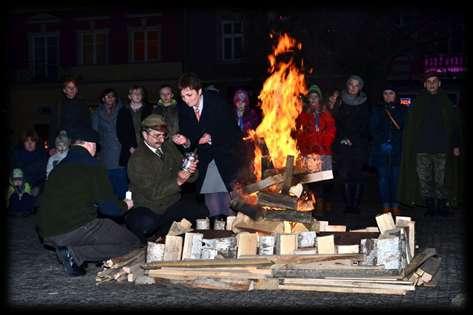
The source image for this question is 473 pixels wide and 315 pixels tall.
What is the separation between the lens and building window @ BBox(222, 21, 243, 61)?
3884 cm

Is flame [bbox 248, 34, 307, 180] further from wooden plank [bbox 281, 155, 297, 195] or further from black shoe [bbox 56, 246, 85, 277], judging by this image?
black shoe [bbox 56, 246, 85, 277]

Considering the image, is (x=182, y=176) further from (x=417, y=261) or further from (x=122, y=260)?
(x=417, y=261)

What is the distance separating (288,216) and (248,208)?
0.43m

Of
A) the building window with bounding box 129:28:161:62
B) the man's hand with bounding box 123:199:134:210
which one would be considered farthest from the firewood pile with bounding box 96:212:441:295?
the building window with bounding box 129:28:161:62

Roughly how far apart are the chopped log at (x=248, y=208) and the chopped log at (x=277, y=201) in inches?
3.7

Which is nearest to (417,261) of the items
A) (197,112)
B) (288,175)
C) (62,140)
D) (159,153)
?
(288,175)

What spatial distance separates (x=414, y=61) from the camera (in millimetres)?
35594

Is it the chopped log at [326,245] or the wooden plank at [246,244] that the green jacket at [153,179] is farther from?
the chopped log at [326,245]

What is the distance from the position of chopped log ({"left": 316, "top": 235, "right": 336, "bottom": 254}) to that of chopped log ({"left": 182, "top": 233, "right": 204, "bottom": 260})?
3.57 ft

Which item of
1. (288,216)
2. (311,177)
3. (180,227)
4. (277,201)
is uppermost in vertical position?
(311,177)

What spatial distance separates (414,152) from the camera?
12.5 m

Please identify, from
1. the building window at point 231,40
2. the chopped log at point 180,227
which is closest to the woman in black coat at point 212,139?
the chopped log at point 180,227

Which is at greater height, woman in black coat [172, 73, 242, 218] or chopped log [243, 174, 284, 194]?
woman in black coat [172, 73, 242, 218]

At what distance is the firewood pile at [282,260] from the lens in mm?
6844
